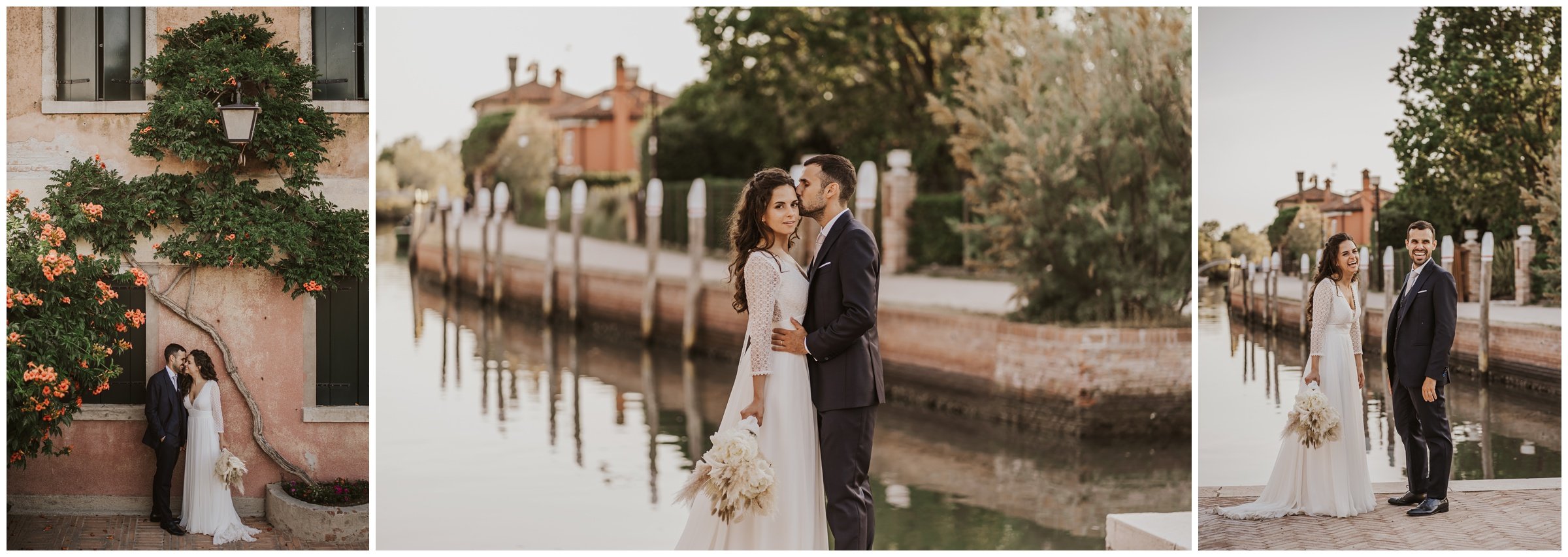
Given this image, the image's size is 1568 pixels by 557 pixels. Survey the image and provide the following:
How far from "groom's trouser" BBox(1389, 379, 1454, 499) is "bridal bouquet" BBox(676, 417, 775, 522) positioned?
2.49 meters

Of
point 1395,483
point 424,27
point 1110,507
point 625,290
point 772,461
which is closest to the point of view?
point 772,461

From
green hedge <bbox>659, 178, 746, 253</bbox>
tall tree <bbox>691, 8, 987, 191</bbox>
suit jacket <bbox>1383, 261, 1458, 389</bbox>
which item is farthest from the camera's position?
green hedge <bbox>659, 178, 746, 253</bbox>

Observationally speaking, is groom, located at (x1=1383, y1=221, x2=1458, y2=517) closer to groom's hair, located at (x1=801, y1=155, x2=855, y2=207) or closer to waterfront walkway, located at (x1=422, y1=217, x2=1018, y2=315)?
groom's hair, located at (x1=801, y1=155, x2=855, y2=207)

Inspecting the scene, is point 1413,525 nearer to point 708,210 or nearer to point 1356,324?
point 1356,324

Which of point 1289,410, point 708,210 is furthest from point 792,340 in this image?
point 708,210

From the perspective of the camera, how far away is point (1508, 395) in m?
5.22

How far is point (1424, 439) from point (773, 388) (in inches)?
101

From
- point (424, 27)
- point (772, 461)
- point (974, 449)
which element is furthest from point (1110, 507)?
point (424, 27)

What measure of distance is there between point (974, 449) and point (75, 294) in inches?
288

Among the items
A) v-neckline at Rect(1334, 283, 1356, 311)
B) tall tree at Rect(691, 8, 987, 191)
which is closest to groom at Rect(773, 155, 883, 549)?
v-neckline at Rect(1334, 283, 1356, 311)

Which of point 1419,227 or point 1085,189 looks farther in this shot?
point 1085,189

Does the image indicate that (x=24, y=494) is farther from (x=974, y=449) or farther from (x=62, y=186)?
(x=974, y=449)

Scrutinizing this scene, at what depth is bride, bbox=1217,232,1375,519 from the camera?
4.91 m

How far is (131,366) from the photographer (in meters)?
5.18
